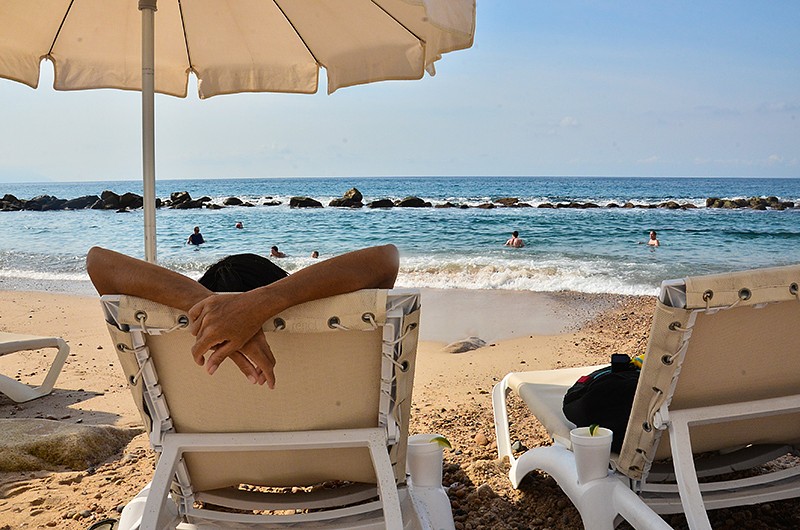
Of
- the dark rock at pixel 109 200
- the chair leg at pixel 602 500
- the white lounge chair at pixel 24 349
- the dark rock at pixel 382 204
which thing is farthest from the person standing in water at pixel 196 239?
the chair leg at pixel 602 500

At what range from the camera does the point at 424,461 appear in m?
2.07

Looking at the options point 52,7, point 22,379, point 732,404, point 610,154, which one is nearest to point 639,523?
point 732,404

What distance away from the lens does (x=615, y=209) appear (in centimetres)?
3003

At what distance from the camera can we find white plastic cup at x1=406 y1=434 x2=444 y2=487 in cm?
206

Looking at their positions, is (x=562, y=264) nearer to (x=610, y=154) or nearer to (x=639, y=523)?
(x=639, y=523)

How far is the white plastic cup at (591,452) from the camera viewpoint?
205 centimetres

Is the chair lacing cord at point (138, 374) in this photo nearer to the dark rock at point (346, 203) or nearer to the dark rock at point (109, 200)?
the dark rock at point (346, 203)

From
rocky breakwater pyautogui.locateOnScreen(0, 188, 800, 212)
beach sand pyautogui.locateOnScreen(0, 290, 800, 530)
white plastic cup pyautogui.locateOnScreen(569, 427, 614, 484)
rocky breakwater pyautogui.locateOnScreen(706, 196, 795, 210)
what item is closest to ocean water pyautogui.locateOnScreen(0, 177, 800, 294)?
rocky breakwater pyautogui.locateOnScreen(706, 196, 795, 210)

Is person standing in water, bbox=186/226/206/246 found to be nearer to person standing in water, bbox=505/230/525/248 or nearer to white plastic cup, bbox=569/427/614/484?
person standing in water, bbox=505/230/525/248

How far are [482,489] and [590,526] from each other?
0.80 meters

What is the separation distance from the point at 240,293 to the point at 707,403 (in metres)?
1.36

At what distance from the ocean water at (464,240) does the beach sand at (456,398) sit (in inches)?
104

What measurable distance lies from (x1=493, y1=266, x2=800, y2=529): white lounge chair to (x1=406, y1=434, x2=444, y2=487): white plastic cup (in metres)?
0.46

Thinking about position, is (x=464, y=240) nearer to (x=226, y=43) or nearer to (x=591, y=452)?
(x=226, y=43)
